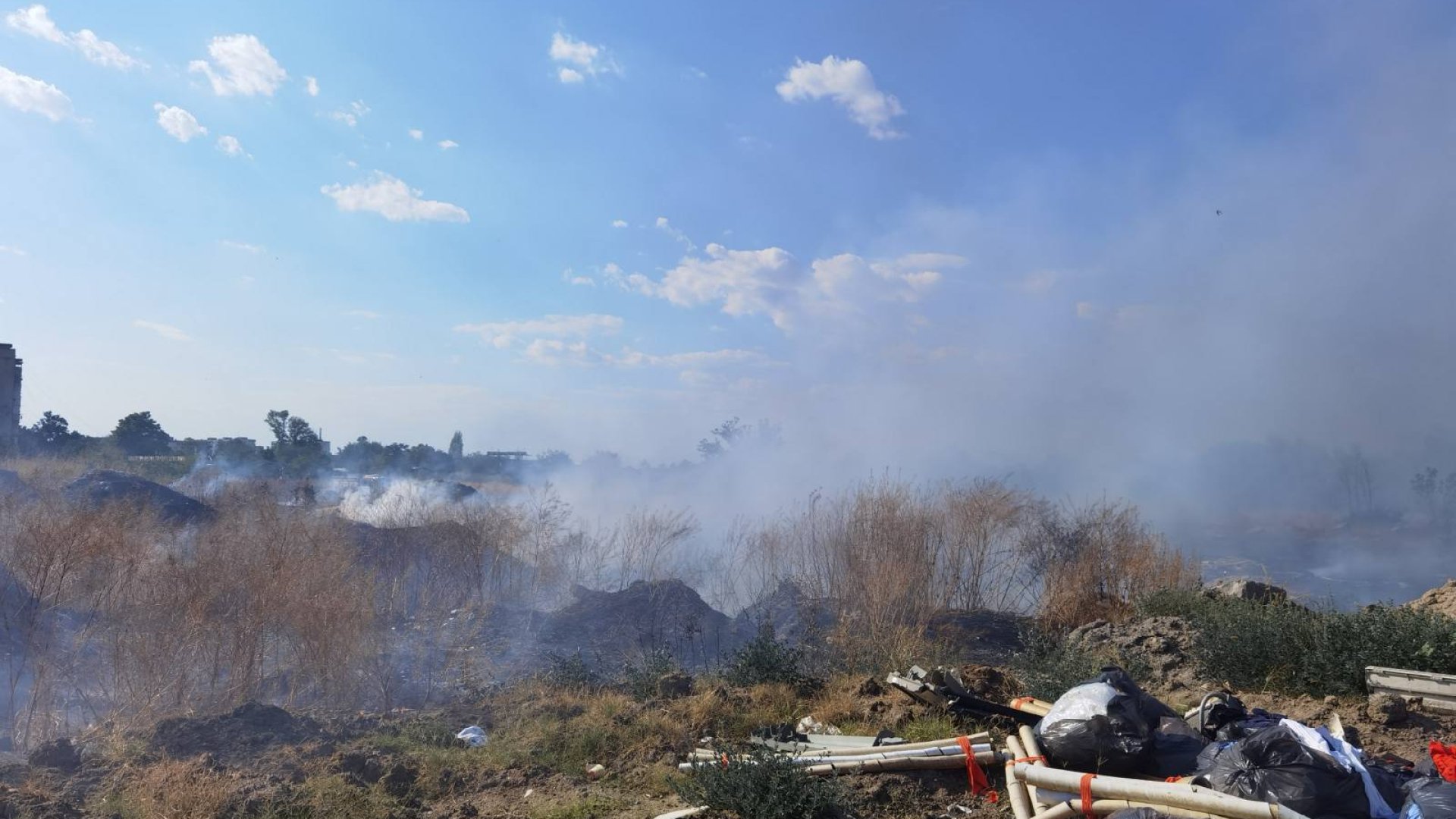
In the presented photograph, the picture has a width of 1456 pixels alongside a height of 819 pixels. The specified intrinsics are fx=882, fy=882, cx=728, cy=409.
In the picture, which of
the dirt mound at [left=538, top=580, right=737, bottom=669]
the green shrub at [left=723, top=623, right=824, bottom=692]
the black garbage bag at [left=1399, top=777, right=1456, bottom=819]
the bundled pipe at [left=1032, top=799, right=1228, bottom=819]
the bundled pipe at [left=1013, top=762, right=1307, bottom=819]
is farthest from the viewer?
the dirt mound at [left=538, top=580, right=737, bottom=669]

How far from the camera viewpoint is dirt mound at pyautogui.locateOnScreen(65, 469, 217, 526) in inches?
661

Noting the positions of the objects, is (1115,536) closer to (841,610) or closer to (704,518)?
(841,610)

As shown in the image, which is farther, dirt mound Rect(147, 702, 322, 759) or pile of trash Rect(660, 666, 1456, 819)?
dirt mound Rect(147, 702, 322, 759)

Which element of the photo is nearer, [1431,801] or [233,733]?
[1431,801]

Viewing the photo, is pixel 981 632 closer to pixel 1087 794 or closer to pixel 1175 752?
pixel 1175 752

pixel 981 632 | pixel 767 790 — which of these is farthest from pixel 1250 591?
pixel 767 790

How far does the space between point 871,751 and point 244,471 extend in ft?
94.8

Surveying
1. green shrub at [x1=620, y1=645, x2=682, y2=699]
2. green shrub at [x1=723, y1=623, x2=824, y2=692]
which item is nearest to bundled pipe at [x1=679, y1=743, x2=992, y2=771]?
green shrub at [x1=723, y1=623, x2=824, y2=692]

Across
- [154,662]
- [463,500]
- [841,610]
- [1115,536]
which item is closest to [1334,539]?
[1115,536]

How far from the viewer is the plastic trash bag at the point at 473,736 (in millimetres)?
7441

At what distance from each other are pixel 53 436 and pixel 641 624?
3112 centimetres

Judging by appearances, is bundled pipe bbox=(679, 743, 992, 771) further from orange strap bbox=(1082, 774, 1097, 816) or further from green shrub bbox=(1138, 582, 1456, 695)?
green shrub bbox=(1138, 582, 1456, 695)

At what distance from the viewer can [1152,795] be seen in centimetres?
401

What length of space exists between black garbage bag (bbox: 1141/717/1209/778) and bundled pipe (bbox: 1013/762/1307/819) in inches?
29.1
